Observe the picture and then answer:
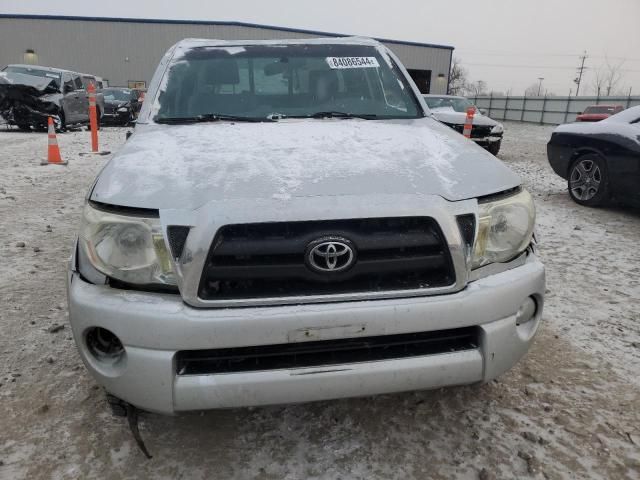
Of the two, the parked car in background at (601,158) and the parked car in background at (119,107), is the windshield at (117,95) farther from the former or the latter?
the parked car in background at (601,158)

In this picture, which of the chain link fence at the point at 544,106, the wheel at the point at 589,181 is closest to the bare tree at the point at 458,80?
the chain link fence at the point at 544,106

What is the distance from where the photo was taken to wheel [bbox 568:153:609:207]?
6109 millimetres

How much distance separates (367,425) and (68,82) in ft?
50.2

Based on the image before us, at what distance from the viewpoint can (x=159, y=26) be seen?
35.7 m

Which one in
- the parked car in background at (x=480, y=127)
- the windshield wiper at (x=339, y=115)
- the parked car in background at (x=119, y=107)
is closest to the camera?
the windshield wiper at (x=339, y=115)

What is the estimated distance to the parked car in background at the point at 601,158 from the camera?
5.61 metres

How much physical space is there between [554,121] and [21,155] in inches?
Result: 1190

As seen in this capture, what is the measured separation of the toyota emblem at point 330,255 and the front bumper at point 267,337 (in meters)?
0.13

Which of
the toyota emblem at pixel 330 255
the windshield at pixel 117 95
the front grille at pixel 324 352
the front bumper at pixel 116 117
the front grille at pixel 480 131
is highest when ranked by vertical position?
the toyota emblem at pixel 330 255

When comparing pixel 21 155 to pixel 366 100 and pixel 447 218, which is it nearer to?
pixel 366 100

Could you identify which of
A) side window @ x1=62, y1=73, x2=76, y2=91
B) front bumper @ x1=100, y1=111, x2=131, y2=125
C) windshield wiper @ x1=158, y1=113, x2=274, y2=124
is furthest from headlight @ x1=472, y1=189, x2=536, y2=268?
front bumper @ x1=100, y1=111, x2=131, y2=125

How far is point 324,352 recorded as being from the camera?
174 centimetres

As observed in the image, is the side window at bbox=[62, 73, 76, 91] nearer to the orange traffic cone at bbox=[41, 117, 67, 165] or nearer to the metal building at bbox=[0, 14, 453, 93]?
the orange traffic cone at bbox=[41, 117, 67, 165]

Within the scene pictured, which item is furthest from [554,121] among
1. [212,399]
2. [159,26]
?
[212,399]
